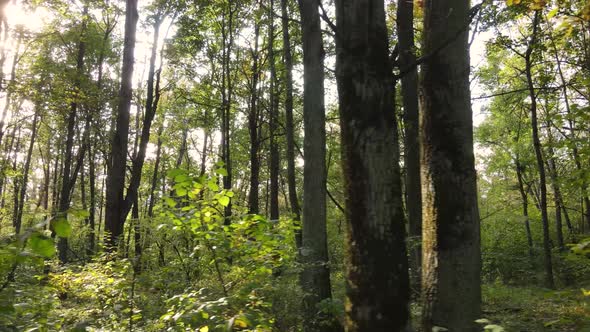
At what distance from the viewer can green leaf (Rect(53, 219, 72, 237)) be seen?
1487 millimetres

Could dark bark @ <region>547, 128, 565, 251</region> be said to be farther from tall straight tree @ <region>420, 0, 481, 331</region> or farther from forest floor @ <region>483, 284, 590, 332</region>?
tall straight tree @ <region>420, 0, 481, 331</region>

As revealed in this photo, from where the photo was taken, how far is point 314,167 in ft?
24.5

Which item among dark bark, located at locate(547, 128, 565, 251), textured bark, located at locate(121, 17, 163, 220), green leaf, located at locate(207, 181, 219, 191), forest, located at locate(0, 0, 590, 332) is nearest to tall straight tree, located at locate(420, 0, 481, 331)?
forest, located at locate(0, 0, 590, 332)

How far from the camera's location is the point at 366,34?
230 cm

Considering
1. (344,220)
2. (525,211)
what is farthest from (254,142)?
(525,211)

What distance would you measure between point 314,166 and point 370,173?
5272 mm

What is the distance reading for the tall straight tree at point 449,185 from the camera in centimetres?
261

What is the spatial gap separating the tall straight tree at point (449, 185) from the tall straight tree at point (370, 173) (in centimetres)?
50

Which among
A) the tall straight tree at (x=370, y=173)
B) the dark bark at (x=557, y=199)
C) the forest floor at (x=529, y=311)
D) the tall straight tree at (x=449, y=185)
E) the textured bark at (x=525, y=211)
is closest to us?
the tall straight tree at (x=370, y=173)

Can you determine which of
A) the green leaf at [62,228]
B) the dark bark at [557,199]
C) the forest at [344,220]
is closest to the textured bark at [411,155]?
the forest at [344,220]

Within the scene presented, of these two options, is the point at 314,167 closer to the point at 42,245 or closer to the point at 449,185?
the point at 449,185

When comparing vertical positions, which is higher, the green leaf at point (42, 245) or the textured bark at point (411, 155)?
the textured bark at point (411, 155)

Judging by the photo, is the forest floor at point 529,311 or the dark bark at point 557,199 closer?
the forest floor at point 529,311

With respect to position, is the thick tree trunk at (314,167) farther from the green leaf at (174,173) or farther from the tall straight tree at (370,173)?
the tall straight tree at (370,173)
